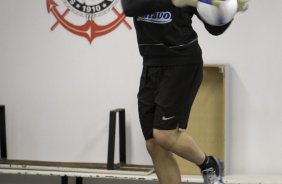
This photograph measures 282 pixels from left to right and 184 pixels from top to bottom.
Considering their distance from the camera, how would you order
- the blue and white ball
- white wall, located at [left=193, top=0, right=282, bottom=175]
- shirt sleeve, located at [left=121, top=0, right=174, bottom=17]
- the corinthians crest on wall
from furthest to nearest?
1. the corinthians crest on wall
2. white wall, located at [left=193, top=0, right=282, bottom=175]
3. shirt sleeve, located at [left=121, top=0, right=174, bottom=17]
4. the blue and white ball

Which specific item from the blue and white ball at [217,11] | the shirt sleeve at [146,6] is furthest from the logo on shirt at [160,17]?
the blue and white ball at [217,11]

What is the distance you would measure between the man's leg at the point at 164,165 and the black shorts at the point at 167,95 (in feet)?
0.18

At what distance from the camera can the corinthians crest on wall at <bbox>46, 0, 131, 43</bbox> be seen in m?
3.43

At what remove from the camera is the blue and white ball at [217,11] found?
1.88m

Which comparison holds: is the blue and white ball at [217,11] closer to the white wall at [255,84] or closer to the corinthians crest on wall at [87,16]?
the white wall at [255,84]

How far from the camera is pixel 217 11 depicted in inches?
74.2

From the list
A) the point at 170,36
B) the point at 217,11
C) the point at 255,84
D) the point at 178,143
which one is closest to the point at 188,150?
the point at 178,143

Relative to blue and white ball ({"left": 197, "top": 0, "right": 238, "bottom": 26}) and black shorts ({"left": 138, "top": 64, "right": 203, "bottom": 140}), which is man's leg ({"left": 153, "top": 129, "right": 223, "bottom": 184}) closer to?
black shorts ({"left": 138, "top": 64, "right": 203, "bottom": 140})

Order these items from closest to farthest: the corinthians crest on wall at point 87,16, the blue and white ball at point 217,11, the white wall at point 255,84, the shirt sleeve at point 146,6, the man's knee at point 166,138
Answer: the blue and white ball at point 217,11 → the shirt sleeve at point 146,6 → the man's knee at point 166,138 → the white wall at point 255,84 → the corinthians crest on wall at point 87,16

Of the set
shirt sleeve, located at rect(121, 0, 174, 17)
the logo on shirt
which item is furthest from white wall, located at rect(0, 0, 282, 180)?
shirt sleeve, located at rect(121, 0, 174, 17)

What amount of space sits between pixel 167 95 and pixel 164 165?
32 cm

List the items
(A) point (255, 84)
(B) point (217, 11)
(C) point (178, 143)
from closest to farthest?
(B) point (217, 11)
(C) point (178, 143)
(A) point (255, 84)

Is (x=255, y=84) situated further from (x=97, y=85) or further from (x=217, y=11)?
(x=217, y=11)

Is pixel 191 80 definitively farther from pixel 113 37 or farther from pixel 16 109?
pixel 16 109
